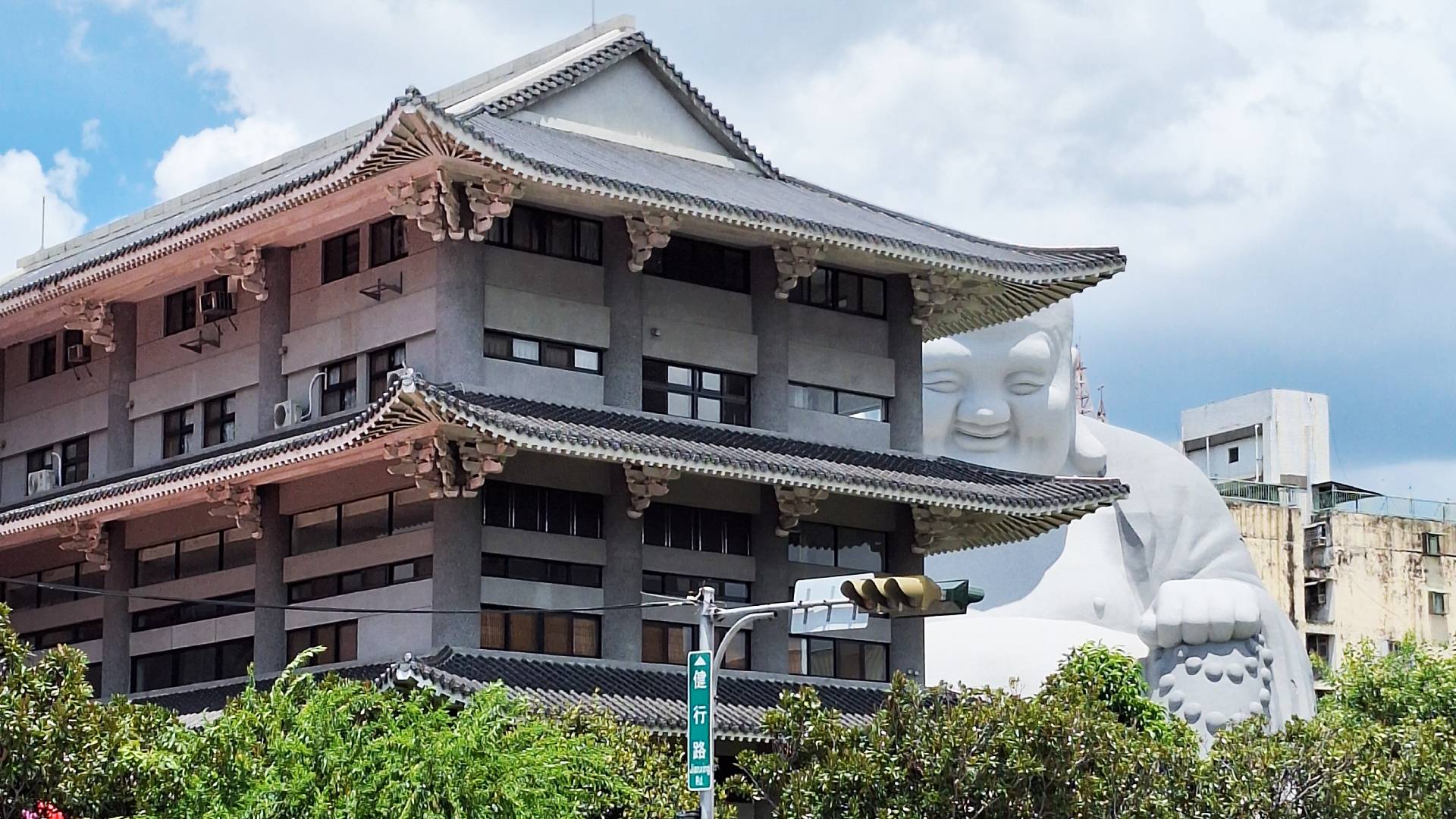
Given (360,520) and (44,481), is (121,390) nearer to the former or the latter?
(44,481)

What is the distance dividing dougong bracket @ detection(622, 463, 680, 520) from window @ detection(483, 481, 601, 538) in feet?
2.44

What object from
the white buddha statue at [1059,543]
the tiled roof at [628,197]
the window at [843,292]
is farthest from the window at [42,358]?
the white buddha statue at [1059,543]

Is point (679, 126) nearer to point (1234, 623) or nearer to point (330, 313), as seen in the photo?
point (330, 313)

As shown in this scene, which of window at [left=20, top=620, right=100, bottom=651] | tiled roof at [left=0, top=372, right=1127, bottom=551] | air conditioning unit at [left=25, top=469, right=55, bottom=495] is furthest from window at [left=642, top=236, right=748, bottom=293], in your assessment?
air conditioning unit at [left=25, top=469, right=55, bottom=495]

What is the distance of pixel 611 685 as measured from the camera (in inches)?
1298

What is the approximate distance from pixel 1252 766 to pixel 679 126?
14.9 m

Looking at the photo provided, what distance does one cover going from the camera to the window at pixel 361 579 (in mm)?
33875

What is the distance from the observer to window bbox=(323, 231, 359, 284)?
36094 mm

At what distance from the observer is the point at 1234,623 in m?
42.4

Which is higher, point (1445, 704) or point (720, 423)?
point (720, 423)

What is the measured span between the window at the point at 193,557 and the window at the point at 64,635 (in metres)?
1.63

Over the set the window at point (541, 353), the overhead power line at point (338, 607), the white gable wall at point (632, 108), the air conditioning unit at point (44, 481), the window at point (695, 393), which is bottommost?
the overhead power line at point (338, 607)

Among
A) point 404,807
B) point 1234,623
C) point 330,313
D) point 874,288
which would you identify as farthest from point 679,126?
point 404,807

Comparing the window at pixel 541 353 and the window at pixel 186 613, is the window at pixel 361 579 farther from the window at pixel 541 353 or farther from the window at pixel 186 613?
→ the window at pixel 541 353
